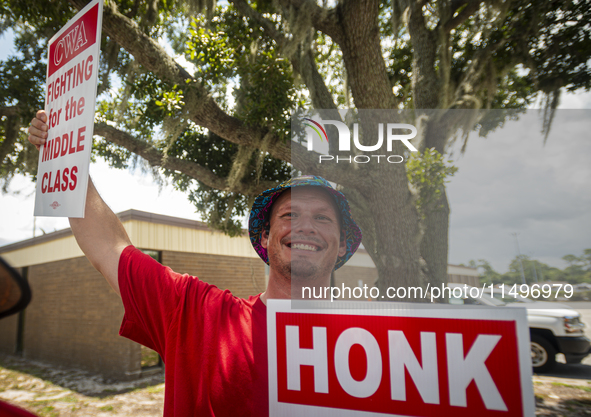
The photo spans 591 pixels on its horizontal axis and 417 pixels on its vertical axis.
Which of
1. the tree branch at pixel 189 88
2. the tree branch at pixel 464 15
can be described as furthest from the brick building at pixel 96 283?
the tree branch at pixel 464 15

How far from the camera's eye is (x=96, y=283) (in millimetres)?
8914

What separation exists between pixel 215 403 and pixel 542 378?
21.7 feet

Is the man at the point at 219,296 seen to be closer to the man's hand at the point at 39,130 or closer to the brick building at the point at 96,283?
the man's hand at the point at 39,130

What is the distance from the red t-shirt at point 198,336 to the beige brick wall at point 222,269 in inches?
286

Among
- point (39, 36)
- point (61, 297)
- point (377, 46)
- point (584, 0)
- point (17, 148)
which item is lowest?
point (61, 297)

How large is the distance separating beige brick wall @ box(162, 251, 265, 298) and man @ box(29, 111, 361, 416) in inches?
284

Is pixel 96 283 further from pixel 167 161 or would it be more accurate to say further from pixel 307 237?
pixel 307 237

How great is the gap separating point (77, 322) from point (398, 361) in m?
10.4

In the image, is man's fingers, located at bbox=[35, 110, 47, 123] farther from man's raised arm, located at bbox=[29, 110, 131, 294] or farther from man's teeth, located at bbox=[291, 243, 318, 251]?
man's teeth, located at bbox=[291, 243, 318, 251]

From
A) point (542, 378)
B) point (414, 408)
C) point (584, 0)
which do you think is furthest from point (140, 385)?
point (584, 0)

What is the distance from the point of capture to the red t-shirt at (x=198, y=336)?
124 centimetres

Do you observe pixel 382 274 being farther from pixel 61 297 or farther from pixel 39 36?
pixel 61 297

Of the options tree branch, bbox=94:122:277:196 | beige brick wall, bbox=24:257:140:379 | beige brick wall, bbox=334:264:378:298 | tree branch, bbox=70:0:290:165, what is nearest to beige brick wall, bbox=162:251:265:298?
beige brick wall, bbox=24:257:140:379

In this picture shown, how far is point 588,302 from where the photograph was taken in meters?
0.94
